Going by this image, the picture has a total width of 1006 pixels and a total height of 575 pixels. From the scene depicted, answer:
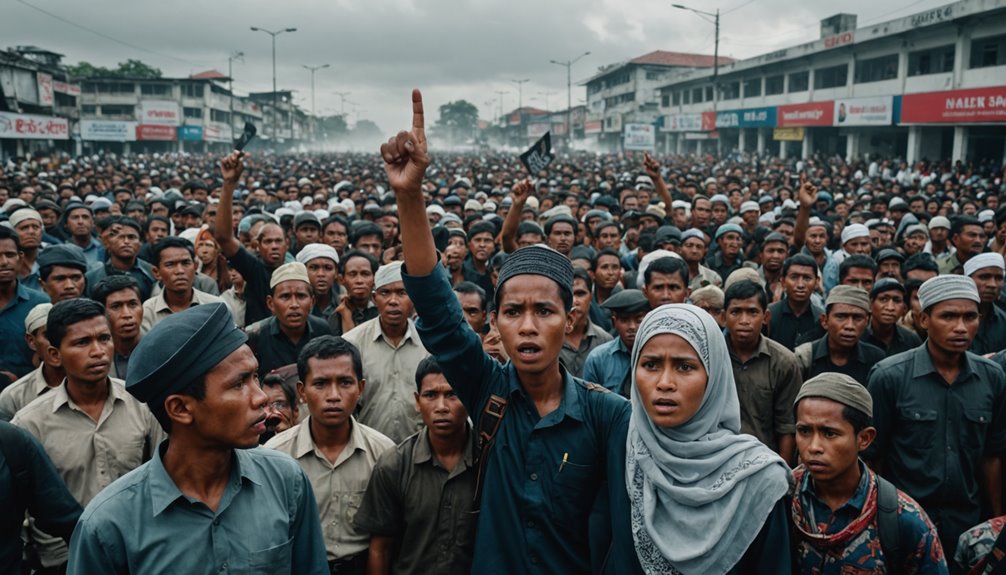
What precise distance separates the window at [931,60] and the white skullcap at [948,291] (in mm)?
→ 28166

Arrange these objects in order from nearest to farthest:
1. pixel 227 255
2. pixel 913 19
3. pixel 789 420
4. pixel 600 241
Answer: pixel 789 420, pixel 227 255, pixel 600 241, pixel 913 19

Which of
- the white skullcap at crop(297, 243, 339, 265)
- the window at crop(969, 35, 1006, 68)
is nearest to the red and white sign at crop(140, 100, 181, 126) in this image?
the window at crop(969, 35, 1006, 68)

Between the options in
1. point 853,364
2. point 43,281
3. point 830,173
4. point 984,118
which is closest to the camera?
point 853,364

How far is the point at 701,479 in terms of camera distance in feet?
7.14

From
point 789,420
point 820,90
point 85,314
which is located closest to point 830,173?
point 820,90

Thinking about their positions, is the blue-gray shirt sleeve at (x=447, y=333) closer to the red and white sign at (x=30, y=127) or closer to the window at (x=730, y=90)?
the red and white sign at (x=30, y=127)

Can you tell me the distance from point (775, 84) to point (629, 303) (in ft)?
137

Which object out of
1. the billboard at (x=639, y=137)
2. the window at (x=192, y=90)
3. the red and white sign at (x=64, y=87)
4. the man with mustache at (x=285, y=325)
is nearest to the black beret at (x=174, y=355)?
the man with mustache at (x=285, y=325)

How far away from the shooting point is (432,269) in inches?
87.3

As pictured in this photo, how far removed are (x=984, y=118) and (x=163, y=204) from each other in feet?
74.3

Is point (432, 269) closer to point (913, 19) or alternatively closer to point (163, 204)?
point (163, 204)

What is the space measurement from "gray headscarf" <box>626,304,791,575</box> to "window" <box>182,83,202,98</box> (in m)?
67.1

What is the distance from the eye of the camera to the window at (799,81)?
38.7m

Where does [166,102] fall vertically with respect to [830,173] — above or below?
above
